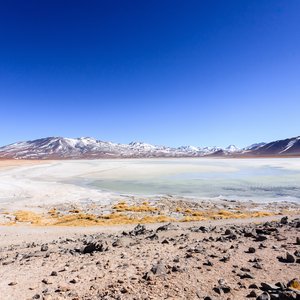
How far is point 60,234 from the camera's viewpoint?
56.5 feet

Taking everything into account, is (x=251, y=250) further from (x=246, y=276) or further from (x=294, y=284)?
(x=294, y=284)

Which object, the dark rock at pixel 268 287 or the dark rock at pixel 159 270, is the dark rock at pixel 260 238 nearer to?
the dark rock at pixel 268 287

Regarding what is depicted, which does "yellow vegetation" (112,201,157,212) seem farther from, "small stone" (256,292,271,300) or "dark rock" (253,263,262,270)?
"small stone" (256,292,271,300)

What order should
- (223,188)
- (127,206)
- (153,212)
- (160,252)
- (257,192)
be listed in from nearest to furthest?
(160,252)
(153,212)
(127,206)
(257,192)
(223,188)

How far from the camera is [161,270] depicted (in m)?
8.06

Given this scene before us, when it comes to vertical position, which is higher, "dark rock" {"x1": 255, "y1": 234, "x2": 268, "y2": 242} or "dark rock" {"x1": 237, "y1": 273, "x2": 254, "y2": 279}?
"dark rock" {"x1": 237, "y1": 273, "x2": 254, "y2": 279}

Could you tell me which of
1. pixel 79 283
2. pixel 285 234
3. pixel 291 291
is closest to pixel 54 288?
pixel 79 283

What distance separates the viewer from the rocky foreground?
23.1 ft

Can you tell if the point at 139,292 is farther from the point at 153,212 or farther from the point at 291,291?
the point at 153,212

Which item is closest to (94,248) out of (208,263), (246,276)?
(208,263)

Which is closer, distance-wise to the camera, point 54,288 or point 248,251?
point 54,288

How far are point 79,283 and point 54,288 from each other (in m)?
0.63

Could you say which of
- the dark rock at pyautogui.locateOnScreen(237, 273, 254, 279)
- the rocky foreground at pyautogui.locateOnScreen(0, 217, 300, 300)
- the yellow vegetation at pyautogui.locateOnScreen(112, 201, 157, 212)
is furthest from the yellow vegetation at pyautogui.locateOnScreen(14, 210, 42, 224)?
the dark rock at pyautogui.locateOnScreen(237, 273, 254, 279)

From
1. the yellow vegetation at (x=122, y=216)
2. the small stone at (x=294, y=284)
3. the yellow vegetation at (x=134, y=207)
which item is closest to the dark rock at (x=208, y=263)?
the small stone at (x=294, y=284)
